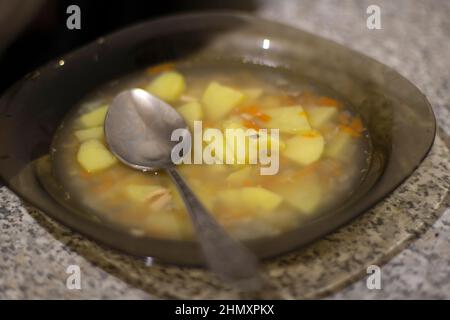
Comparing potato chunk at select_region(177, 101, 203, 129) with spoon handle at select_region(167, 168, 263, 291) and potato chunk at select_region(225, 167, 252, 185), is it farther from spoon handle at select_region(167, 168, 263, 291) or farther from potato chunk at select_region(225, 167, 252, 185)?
spoon handle at select_region(167, 168, 263, 291)

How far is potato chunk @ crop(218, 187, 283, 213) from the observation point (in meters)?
1.15

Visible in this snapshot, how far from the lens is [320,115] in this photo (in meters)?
1.41

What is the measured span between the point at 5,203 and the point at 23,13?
595 mm

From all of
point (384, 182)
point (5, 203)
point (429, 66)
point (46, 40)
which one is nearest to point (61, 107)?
point (5, 203)

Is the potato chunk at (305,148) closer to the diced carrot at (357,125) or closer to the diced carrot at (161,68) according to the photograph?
the diced carrot at (357,125)

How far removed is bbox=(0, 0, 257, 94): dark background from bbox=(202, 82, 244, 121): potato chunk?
49 cm

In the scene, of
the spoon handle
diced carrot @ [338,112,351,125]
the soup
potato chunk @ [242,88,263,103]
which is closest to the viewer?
the spoon handle

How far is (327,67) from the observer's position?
1.49 metres

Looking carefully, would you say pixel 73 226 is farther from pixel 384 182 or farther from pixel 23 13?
pixel 23 13

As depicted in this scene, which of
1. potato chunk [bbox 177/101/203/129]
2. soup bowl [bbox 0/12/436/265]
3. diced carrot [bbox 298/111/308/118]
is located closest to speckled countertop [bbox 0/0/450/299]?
soup bowl [bbox 0/12/436/265]

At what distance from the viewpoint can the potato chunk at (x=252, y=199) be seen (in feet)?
3.78

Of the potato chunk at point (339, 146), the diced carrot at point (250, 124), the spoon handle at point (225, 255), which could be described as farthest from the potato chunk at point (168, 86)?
the spoon handle at point (225, 255)

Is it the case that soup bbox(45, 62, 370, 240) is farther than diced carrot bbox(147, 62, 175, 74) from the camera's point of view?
No

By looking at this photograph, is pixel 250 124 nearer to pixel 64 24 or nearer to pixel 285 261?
pixel 285 261
